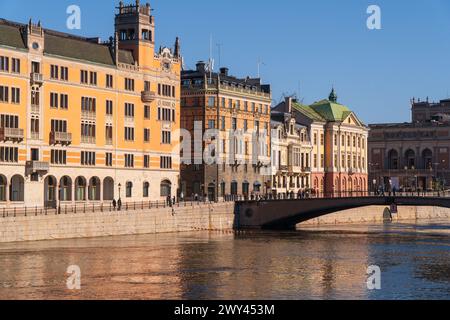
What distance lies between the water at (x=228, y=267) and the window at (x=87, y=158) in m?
12.8

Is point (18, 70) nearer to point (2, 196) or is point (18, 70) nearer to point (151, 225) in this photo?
point (2, 196)

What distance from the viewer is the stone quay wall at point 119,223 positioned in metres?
95.9

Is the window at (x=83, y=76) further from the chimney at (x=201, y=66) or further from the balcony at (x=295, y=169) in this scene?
the balcony at (x=295, y=169)

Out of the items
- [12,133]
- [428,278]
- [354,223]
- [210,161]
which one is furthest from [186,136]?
[428,278]

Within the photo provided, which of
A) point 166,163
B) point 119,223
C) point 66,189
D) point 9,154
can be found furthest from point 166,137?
point 9,154

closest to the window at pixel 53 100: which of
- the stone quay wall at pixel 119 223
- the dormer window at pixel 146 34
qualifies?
the stone quay wall at pixel 119 223

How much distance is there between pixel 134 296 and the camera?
62.9 metres

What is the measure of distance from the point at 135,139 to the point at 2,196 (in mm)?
21971

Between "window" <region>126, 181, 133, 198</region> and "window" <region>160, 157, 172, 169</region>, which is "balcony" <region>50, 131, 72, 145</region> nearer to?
"window" <region>126, 181, 133, 198</region>

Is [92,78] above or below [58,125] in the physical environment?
above

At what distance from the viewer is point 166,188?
13088cm

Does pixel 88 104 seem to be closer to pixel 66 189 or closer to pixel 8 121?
pixel 66 189

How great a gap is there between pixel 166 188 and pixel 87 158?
1617 cm

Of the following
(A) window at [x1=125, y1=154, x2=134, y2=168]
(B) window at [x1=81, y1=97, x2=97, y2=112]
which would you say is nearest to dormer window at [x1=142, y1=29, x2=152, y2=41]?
(B) window at [x1=81, y1=97, x2=97, y2=112]
